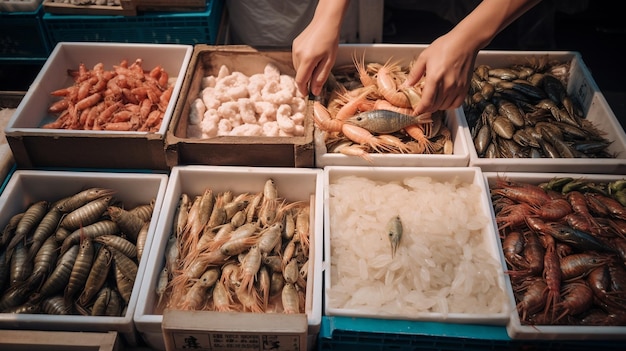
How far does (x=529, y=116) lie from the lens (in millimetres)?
Result: 3676

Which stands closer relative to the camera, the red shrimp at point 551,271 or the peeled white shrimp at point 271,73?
the red shrimp at point 551,271

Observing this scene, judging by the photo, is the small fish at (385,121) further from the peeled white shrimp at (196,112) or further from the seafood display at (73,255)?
the seafood display at (73,255)

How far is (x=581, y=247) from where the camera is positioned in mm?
2812

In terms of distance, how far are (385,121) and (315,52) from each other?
66 centimetres

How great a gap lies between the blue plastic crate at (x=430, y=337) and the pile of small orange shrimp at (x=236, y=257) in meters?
0.31

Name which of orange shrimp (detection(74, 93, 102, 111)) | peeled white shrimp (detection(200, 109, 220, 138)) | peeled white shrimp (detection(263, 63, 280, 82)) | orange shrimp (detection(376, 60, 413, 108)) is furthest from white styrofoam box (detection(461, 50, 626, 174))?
orange shrimp (detection(74, 93, 102, 111))

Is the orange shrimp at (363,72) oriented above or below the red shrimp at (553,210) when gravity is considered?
above

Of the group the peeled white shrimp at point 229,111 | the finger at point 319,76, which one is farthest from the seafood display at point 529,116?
the peeled white shrimp at point 229,111

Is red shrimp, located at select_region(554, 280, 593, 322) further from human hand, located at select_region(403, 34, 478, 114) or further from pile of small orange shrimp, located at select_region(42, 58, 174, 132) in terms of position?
pile of small orange shrimp, located at select_region(42, 58, 174, 132)

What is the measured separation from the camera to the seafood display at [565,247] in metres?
2.58

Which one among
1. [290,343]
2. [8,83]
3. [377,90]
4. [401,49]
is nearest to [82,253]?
[290,343]

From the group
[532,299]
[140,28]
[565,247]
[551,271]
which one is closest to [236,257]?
[532,299]

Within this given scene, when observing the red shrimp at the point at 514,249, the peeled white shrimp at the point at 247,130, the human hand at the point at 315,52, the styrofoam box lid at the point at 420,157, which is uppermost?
the human hand at the point at 315,52

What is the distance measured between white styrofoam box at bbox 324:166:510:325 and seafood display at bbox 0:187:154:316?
A: 1127 millimetres
